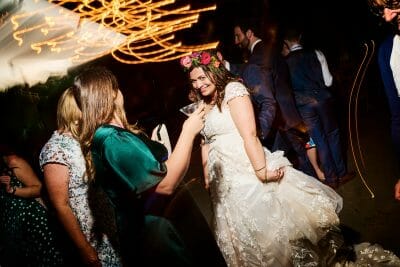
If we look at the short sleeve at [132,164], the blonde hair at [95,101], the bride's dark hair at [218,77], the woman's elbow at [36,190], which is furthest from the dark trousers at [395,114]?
the woman's elbow at [36,190]

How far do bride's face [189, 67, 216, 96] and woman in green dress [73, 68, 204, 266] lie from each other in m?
1.21

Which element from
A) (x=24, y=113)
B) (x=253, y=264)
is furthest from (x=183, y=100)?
(x=253, y=264)

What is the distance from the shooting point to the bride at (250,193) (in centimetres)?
314

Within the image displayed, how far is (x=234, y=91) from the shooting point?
3.23 m

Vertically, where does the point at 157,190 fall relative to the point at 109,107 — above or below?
below

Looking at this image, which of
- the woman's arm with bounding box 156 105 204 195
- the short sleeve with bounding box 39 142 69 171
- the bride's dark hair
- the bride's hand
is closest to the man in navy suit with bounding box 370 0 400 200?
the bride's hand

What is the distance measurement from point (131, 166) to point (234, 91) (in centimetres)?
159

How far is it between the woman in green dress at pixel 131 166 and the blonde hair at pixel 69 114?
398mm

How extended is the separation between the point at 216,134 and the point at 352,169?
3195 mm

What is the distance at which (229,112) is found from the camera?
133 inches

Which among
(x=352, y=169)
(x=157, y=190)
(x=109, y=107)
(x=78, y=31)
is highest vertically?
(x=78, y=31)

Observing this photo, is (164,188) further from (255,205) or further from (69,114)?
(255,205)

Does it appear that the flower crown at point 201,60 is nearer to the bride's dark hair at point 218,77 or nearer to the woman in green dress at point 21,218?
the bride's dark hair at point 218,77

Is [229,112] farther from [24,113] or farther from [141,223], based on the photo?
[24,113]
